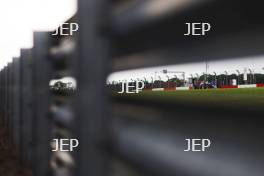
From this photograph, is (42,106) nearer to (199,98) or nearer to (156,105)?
(156,105)

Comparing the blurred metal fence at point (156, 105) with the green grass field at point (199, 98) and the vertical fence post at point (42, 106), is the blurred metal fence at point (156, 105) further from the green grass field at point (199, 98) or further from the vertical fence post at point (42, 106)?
the vertical fence post at point (42, 106)

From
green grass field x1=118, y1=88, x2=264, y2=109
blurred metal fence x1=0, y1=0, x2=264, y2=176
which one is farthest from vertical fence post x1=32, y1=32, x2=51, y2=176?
green grass field x1=118, y1=88, x2=264, y2=109

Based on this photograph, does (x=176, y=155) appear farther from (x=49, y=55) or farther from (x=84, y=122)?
(x=49, y=55)

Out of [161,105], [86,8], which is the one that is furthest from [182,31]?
[86,8]

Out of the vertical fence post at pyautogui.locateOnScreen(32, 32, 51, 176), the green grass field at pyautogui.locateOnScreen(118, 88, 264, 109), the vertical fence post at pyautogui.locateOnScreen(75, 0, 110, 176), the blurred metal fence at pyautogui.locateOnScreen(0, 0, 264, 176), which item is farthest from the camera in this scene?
the vertical fence post at pyautogui.locateOnScreen(32, 32, 51, 176)

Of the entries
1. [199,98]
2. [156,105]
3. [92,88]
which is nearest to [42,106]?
[92,88]

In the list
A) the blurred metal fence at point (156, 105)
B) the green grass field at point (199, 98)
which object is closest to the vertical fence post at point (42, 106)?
the blurred metal fence at point (156, 105)

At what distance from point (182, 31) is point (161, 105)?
0.68 ft

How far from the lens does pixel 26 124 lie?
5.61 metres

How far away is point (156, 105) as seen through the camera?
118 cm

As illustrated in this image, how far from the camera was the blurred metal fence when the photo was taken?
0.81 meters

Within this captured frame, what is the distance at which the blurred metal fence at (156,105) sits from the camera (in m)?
0.81

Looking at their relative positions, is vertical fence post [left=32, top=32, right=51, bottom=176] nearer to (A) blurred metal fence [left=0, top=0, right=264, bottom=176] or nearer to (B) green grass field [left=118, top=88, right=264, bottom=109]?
(A) blurred metal fence [left=0, top=0, right=264, bottom=176]

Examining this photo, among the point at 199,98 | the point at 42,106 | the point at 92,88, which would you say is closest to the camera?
the point at 199,98
